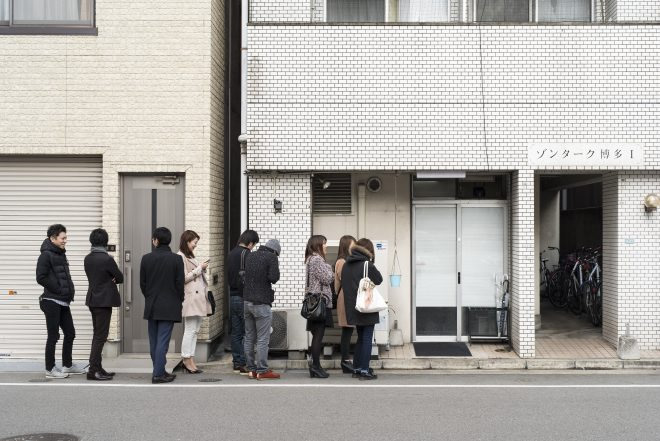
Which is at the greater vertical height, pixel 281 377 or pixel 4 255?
pixel 4 255

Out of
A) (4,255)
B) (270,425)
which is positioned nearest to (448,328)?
(270,425)

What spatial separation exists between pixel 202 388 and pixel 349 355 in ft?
8.44

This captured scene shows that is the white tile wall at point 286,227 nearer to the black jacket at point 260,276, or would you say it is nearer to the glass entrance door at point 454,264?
the black jacket at point 260,276

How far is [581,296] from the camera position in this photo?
1427cm

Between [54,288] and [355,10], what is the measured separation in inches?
269

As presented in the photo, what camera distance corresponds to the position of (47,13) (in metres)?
10.9

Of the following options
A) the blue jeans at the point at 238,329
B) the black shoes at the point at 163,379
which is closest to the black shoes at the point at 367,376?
the blue jeans at the point at 238,329

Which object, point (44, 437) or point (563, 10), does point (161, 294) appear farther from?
point (563, 10)

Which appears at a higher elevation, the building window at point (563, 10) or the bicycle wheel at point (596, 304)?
the building window at point (563, 10)

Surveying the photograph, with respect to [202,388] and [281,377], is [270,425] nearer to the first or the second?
[202,388]

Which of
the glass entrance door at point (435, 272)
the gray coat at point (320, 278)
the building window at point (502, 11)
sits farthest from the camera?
the glass entrance door at point (435, 272)

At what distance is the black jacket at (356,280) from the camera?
Answer: 9.27 metres

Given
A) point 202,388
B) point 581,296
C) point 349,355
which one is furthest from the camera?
point 581,296

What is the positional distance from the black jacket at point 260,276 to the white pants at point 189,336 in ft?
3.41
